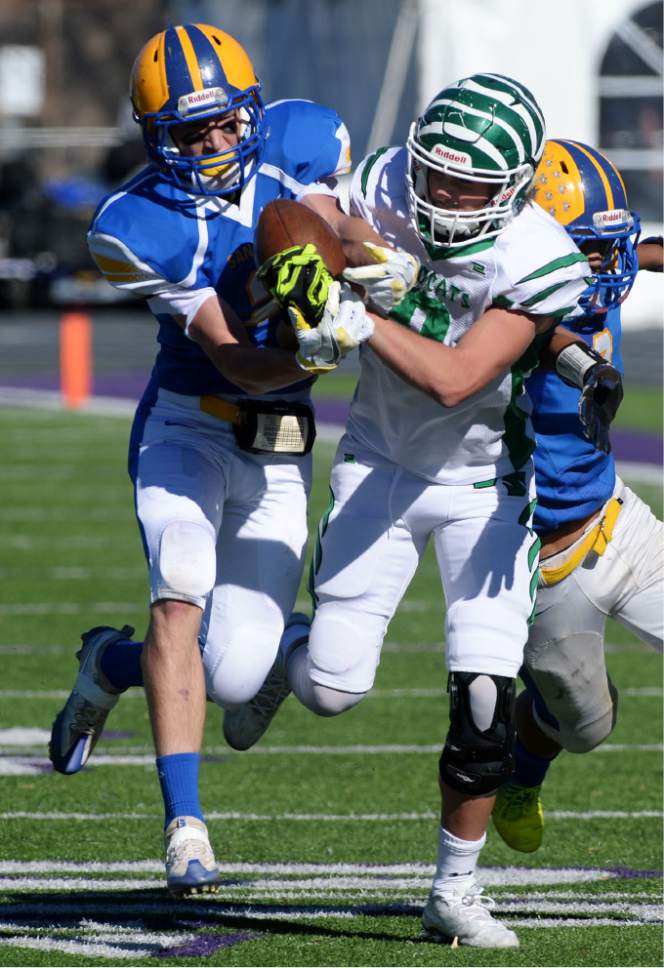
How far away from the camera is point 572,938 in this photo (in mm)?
4203

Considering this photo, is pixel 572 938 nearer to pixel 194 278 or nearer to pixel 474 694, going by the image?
pixel 474 694

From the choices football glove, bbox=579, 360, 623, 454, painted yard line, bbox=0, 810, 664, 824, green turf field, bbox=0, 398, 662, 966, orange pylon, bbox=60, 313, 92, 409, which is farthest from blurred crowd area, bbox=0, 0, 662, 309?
football glove, bbox=579, 360, 623, 454

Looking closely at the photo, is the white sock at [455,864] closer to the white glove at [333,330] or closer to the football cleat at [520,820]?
the football cleat at [520,820]

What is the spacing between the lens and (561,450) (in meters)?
4.72

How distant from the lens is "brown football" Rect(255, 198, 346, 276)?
13.5 ft

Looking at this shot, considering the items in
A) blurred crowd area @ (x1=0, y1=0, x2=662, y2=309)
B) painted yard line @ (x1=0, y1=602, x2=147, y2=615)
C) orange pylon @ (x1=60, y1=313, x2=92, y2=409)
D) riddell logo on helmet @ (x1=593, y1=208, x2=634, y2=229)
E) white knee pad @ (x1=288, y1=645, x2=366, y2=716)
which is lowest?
blurred crowd area @ (x1=0, y1=0, x2=662, y2=309)

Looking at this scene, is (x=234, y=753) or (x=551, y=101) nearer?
(x=234, y=753)

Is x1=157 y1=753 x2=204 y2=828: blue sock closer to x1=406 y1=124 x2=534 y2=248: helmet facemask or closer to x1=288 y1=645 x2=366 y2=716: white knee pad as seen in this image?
x1=288 y1=645 x2=366 y2=716: white knee pad

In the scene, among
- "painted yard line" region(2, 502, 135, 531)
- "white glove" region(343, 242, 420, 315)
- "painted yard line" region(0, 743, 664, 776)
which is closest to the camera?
"white glove" region(343, 242, 420, 315)

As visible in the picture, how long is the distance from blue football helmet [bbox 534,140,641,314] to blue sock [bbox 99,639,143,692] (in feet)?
4.66

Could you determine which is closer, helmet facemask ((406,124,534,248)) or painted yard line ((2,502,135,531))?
helmet facemask ((406,124,534,248))

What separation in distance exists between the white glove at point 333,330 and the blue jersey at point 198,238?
1.80 ft

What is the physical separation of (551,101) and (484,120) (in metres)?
20.6

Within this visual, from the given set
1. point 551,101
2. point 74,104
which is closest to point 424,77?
point 551,101
